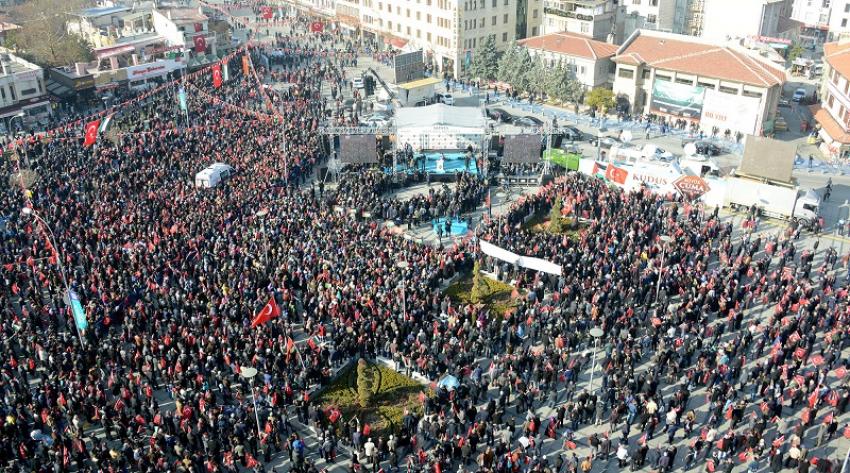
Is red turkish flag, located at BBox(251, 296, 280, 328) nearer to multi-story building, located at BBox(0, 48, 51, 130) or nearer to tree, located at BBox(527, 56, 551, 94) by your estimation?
multi-story building, located at BBox(0, 48, 51, 130)

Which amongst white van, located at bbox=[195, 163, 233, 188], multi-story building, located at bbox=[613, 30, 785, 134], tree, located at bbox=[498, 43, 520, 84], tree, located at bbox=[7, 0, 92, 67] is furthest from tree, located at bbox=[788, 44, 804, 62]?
tree, located at bbox=[7, 0, 92, 67]

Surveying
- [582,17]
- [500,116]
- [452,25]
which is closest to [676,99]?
[500,116]

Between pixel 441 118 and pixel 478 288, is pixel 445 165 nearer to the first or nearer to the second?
pixel 441 118

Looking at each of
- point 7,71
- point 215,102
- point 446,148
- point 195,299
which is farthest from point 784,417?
point 7,71

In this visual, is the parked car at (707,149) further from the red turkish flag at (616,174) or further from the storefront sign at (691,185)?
the storefront sign at (691,185)

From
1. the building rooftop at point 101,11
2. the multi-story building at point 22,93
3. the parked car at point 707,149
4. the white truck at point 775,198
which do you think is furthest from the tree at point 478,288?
the building rooftop at point 101,11

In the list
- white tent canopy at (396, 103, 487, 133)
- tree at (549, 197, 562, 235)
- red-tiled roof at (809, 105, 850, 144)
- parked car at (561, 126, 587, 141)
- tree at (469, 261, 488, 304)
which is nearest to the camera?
tree at (469, 261, 488, 304)

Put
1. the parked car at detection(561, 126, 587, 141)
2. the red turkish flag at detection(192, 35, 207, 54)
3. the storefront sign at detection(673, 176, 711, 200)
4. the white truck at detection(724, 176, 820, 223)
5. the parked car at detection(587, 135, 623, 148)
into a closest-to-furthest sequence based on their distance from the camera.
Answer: the white truck at detection(724, 176, 820, 223)
the storefront sign at detection(673, 176, 711, 200)
the parked car at detection(587, 135, 623, 148)
the parked car at detection(561, 126, 587, 141)
the red turkish flag at detection(192, 35, 207, 54)
